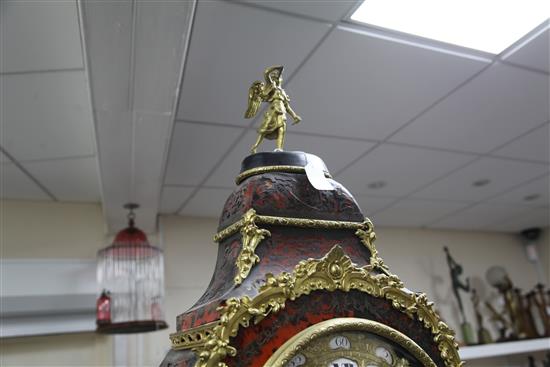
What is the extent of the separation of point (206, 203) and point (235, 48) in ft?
4.43

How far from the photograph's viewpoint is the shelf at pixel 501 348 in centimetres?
283

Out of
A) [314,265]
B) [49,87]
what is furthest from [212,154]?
[314,265]

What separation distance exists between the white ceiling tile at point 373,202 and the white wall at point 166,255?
44 centimetres

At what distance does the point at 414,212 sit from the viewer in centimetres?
298

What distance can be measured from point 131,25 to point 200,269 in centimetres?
188

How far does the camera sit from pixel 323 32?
1.23 meters

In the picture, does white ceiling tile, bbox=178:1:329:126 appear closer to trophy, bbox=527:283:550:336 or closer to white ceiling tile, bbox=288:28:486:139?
white ceiling tile, bbox=288:28:486:139

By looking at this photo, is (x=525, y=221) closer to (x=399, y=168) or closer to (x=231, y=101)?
(x=399, y=168)

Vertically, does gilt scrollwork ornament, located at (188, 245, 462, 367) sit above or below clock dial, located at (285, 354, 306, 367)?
above

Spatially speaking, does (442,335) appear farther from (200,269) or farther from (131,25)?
(200,269)

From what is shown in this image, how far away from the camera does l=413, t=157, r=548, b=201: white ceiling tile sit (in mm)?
2314

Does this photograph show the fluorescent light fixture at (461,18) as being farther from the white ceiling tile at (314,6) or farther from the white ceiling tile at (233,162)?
the white ceiling tile at (233,162)

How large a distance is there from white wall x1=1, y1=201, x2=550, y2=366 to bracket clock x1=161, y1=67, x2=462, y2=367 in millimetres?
1847

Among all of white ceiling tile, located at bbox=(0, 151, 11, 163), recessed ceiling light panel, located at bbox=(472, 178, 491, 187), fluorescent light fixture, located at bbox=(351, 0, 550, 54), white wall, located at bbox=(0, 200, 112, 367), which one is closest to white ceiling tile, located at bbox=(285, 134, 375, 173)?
fluorescent light fixture, located at bbox=(351, 0, 550, 54)
